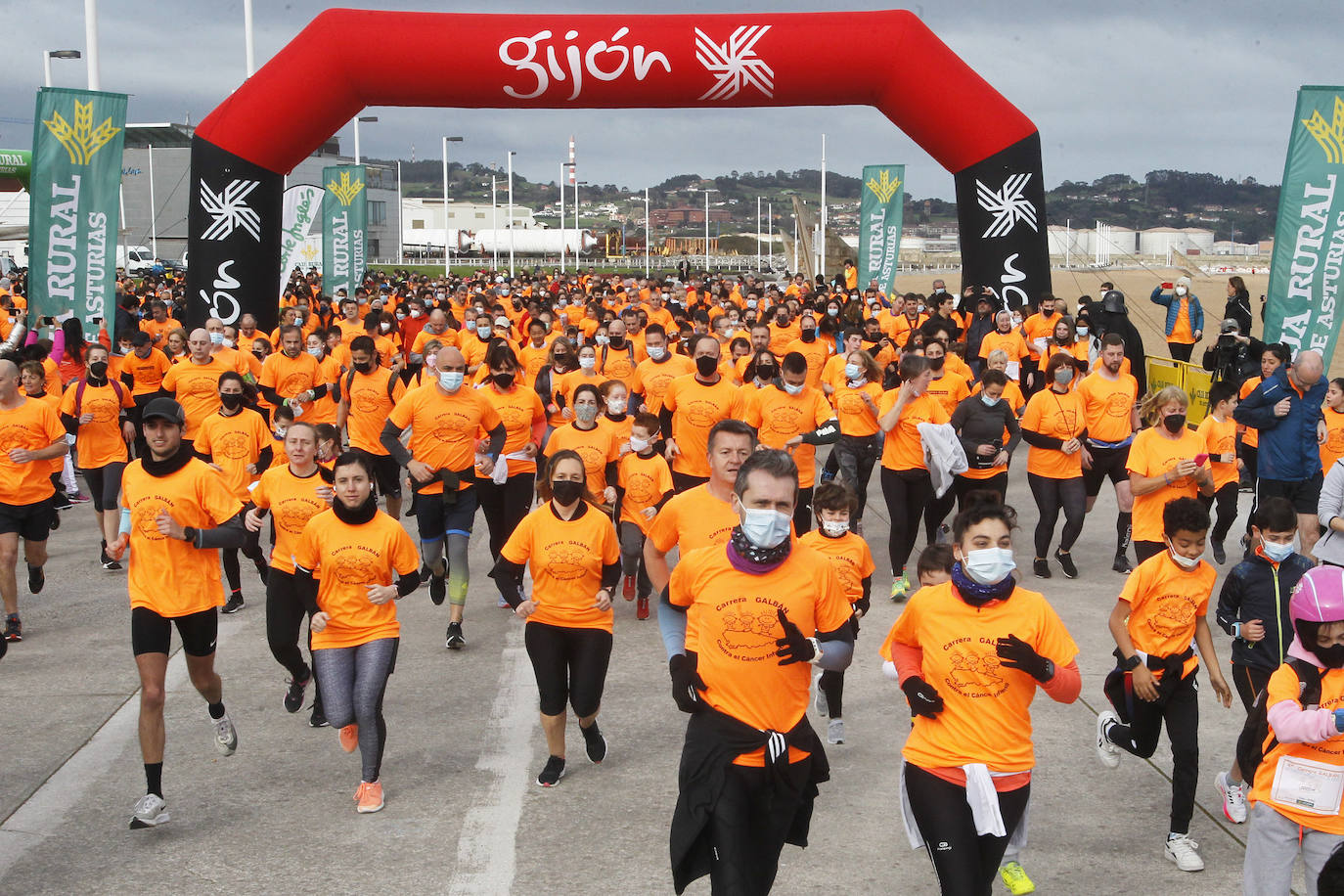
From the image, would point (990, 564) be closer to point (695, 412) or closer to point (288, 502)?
point (288, 502)

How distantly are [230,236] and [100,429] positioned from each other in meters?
6.09

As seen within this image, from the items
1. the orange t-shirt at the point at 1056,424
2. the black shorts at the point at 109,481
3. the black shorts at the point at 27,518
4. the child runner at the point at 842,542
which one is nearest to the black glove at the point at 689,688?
the child runner at the point at 842,542

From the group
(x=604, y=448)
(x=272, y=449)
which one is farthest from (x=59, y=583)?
(x=604, y=448)

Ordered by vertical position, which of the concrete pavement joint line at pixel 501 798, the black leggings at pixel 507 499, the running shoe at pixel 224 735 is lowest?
the concrete pavement joint line at pixel 501 798

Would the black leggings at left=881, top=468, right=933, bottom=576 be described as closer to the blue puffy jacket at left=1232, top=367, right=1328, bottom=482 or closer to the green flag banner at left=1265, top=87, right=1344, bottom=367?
the blue puffy jacket at left=1232, top=367, right=1328, bottom=482

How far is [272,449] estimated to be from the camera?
9000 mm

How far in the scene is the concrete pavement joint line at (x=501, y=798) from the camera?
5.29 m

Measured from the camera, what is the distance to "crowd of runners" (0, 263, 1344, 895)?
4.18 m

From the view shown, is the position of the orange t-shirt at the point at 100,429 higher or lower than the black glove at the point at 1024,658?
higher

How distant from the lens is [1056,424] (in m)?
10.2

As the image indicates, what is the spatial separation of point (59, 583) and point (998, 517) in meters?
8.31

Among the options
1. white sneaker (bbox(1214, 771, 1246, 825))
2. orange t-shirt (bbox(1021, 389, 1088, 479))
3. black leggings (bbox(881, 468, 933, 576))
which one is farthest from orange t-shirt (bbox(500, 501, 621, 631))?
orange t-shirt (bbox(1021, 389, 1088, 479))

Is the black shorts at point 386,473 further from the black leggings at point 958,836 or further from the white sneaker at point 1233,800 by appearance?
the black leggings at point 958,836

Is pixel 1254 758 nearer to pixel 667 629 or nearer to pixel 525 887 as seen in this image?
pixel 667 629
